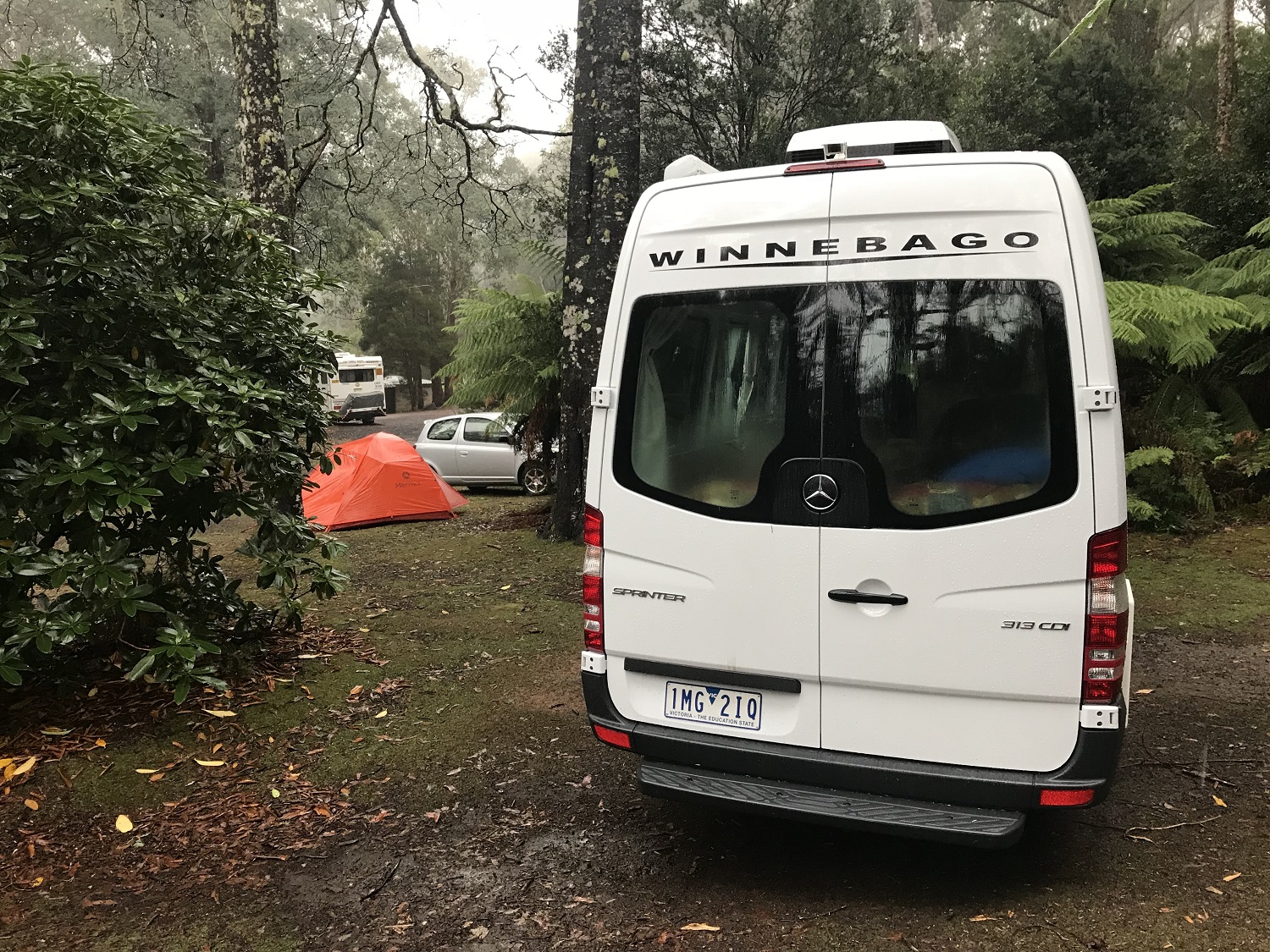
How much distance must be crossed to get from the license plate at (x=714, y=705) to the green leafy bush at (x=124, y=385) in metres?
2.65

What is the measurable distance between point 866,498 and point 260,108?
840 centimetres

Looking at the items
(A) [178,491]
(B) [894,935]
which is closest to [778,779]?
(B) [894,935]

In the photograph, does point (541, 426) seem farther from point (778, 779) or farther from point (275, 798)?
point (778, 779)

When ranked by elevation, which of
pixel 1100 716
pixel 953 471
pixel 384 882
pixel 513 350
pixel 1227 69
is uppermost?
pixel 1227 69

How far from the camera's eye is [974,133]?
15.4 metres

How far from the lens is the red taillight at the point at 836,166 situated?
3574 millimetres

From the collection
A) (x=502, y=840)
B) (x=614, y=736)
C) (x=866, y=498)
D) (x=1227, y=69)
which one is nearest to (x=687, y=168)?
(x=866, y=498)

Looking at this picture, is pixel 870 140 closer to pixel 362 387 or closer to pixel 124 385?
pixel 124 385

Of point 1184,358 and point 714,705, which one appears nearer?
point 714,705

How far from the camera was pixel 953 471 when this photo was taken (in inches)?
134

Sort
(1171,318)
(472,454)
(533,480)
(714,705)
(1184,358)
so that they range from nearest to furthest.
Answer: (714,705) → (1171,318) → (1184,358) → (533,480) → (472,454)

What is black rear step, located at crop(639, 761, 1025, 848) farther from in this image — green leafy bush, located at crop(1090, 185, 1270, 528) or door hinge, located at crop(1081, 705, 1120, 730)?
green leafy bush, located at crop(1090, 185, 1270, 528)

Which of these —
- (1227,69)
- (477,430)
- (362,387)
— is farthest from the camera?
(362,387)

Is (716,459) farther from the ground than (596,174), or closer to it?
closer to it
